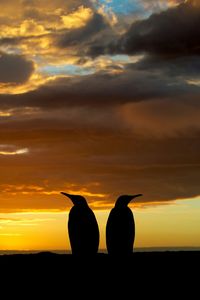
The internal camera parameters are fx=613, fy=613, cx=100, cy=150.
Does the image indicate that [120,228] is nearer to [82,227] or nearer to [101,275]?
[82,227]

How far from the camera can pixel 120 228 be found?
28.3m

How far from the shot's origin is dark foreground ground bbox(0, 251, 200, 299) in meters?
20.8

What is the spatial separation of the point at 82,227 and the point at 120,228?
5.77 ft

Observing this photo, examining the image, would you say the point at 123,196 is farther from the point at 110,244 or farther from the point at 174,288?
the point at 174,288

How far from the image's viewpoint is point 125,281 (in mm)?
22562

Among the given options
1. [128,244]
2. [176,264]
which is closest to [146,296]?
[176,264]

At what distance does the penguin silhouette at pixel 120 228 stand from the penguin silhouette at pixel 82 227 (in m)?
0.69

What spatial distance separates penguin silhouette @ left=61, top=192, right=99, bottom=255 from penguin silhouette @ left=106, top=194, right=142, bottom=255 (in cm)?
69

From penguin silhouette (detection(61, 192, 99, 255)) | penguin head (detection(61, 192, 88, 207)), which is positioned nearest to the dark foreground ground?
A: penguin silhouette (detection(61, 192, 99, 255))

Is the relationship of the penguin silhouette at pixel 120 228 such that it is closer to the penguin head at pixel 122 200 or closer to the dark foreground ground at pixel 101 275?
the penguin head at pixel 122 200

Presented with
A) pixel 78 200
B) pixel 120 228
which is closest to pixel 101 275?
pixel 120 228

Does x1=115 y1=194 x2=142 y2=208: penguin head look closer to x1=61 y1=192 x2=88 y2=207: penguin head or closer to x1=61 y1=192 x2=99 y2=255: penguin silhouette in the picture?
x1=61 y1=192 x2=99 y2=255: penguin silhouette

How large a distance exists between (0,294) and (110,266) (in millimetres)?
6488

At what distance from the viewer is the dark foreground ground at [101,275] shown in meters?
20.8
